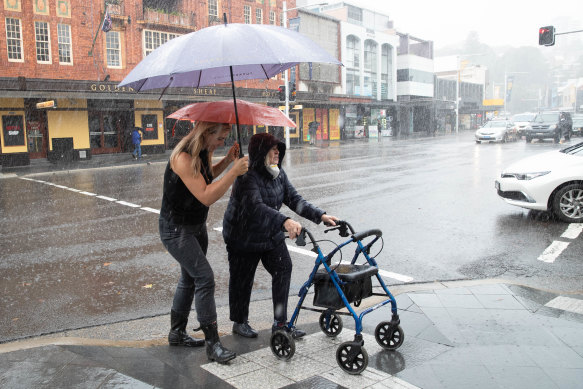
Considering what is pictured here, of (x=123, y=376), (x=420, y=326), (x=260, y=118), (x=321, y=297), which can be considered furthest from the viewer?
(x=420, y=326)

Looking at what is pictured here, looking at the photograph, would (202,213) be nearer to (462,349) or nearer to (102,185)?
(462,349)

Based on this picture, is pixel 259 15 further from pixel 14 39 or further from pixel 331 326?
pixel 331 326

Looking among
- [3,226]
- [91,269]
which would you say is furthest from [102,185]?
[91,269]

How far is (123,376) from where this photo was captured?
324cm

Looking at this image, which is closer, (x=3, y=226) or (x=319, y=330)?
(x=319, y=330)

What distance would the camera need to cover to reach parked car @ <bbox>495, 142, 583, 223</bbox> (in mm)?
8203

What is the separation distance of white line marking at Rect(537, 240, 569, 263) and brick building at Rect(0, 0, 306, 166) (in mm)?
22147

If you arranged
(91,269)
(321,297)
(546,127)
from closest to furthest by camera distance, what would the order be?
(321,297), (91,269), (546,127)

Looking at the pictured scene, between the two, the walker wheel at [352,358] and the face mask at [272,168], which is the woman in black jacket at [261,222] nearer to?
the face mask at [272,168]

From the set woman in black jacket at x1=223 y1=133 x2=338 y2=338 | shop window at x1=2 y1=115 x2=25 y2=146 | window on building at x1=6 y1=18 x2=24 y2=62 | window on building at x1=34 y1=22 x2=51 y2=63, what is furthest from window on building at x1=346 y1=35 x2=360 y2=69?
woman in black jacket at x1=223 y1=133 x2=338 y2=338

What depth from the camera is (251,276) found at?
4070mm

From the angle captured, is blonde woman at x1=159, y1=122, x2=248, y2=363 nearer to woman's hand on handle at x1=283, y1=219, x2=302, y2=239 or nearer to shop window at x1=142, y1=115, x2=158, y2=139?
woman's hand on handle at x1=283, y1=219, x2=302, y2=239

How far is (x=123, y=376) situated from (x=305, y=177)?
12.6m

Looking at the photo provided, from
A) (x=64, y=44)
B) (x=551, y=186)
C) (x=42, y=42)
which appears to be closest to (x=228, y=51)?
(x=551, y=186)
